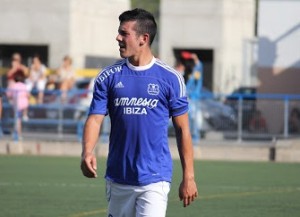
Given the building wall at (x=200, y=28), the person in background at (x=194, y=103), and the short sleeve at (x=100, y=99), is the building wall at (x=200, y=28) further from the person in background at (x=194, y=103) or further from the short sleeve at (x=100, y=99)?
the short sleeve at (x=100, y=99)

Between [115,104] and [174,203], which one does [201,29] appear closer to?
[174,203]

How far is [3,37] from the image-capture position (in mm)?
37344

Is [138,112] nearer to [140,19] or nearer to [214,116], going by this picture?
[140,19]

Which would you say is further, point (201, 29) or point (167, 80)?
point (201, 29)

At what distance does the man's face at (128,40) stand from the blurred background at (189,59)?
52.6 ft

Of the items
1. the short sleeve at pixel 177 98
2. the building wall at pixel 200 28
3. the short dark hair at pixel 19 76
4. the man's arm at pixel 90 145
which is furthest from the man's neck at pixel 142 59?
the building wall at pixel 200 28

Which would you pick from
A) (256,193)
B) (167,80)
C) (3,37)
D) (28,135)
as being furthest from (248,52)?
(167,80)

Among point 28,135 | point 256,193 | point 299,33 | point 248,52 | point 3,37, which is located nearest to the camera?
point 256,193

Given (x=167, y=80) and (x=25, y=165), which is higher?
(x=167, y=80)

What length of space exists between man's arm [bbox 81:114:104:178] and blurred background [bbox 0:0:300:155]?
16005mm

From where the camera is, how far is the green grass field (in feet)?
45.3

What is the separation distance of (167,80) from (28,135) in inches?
678

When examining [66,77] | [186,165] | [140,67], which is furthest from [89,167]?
[66,77]

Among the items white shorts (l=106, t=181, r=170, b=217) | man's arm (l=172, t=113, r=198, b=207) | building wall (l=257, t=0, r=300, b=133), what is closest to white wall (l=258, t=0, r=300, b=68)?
building wall (l=257, t=0, r=300, b=133)
